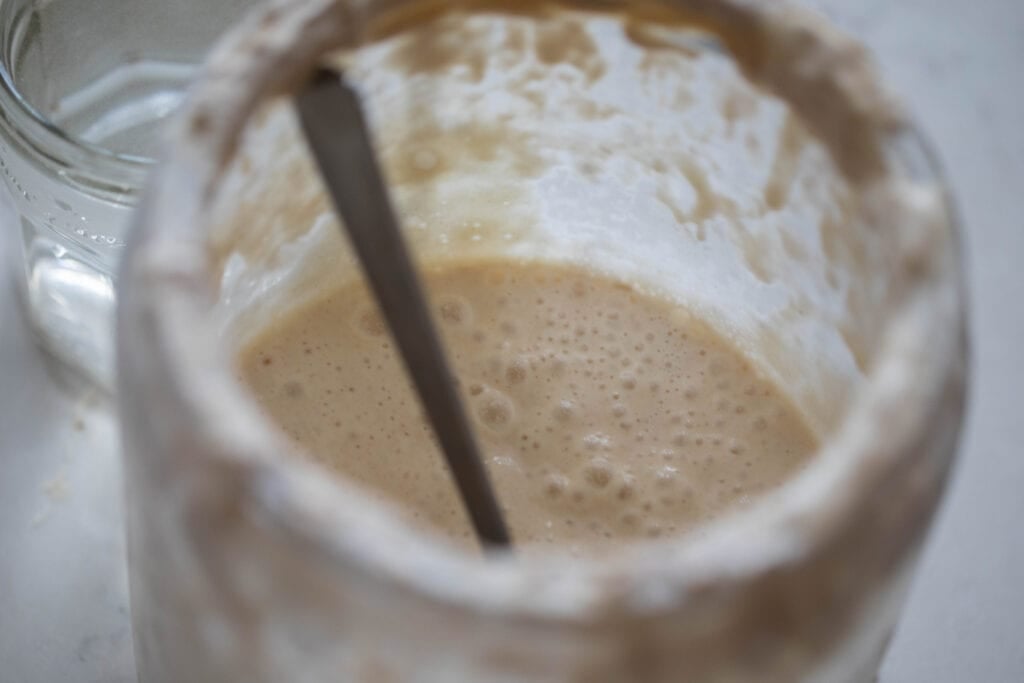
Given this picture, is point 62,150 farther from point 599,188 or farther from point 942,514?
point 942,514

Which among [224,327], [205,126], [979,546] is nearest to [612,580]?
[205,126]

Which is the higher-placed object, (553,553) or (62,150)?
(62,150)

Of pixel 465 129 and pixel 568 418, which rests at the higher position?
pixel 465 129

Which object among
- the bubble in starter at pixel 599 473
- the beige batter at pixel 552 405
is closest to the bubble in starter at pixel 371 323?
the beige batter at pixel 552 405

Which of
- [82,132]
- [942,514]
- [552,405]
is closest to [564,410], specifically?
[552,405]

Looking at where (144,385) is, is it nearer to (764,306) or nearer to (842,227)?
(842,227)

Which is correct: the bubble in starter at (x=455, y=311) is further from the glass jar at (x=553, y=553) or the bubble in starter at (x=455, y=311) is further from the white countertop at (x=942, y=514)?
the white countertop at (x=942, y=514)
